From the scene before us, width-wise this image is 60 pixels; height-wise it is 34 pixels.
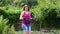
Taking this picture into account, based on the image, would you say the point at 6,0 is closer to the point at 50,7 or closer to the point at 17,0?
the point at 17,0

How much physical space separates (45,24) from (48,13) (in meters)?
0.76

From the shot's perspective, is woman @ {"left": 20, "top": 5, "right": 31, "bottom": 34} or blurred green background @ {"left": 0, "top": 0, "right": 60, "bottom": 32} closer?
woman @ {"left": 20, "top": 5, "right": 31, "bottom": 34}

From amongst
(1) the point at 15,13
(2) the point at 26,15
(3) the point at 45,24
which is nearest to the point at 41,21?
(3) the point at 45,24

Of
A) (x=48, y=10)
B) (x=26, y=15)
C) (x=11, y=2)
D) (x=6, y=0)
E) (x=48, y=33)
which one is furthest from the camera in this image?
(x=11, y=2)

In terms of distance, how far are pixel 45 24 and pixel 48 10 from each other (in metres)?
0.94

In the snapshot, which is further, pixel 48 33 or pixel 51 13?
pixel 51 13

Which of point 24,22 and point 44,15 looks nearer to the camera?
point 24,22

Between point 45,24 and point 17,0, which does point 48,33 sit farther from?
point 17,0

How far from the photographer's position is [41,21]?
1792 cm

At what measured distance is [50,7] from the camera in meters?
17.9

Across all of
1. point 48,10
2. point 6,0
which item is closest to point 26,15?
point 48,10

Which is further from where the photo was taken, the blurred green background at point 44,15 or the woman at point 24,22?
the blurred green background at point 44,15

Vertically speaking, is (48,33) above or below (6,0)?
below

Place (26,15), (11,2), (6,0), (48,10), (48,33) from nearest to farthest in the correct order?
1. (26,15)
2. (48,33)
3. (48,10)
4. (6,0)
5. (11,2)
